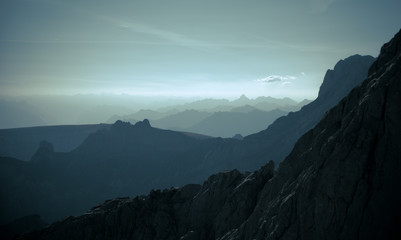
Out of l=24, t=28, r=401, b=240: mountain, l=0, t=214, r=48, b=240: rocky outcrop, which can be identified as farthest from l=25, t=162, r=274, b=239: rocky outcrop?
l=0, t=214, r=48, b=240: rocky outcrop

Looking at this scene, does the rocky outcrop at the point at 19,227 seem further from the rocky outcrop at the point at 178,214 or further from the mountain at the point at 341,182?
the mountain at the point at 341,182

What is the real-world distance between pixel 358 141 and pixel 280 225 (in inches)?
483

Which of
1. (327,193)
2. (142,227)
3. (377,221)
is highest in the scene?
(327,193)

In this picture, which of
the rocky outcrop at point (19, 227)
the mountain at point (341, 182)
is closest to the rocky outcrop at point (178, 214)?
the mountain at point (341, 182)

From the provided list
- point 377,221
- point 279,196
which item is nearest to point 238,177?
point 279,196

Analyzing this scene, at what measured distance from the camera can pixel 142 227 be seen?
57.8m

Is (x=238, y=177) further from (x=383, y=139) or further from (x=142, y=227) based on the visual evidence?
(x=383, y=139)

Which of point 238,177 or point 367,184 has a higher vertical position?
point 367,184

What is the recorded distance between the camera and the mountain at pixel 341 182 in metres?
27.1

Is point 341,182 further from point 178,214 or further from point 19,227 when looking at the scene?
point 19,227

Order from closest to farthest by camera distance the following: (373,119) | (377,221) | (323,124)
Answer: (377,221)
(373,119)
(323,124)

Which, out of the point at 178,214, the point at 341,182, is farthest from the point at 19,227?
the point at 341,182

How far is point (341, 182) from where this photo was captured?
94.9 feet

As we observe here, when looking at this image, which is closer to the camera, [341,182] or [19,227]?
[341,182]
